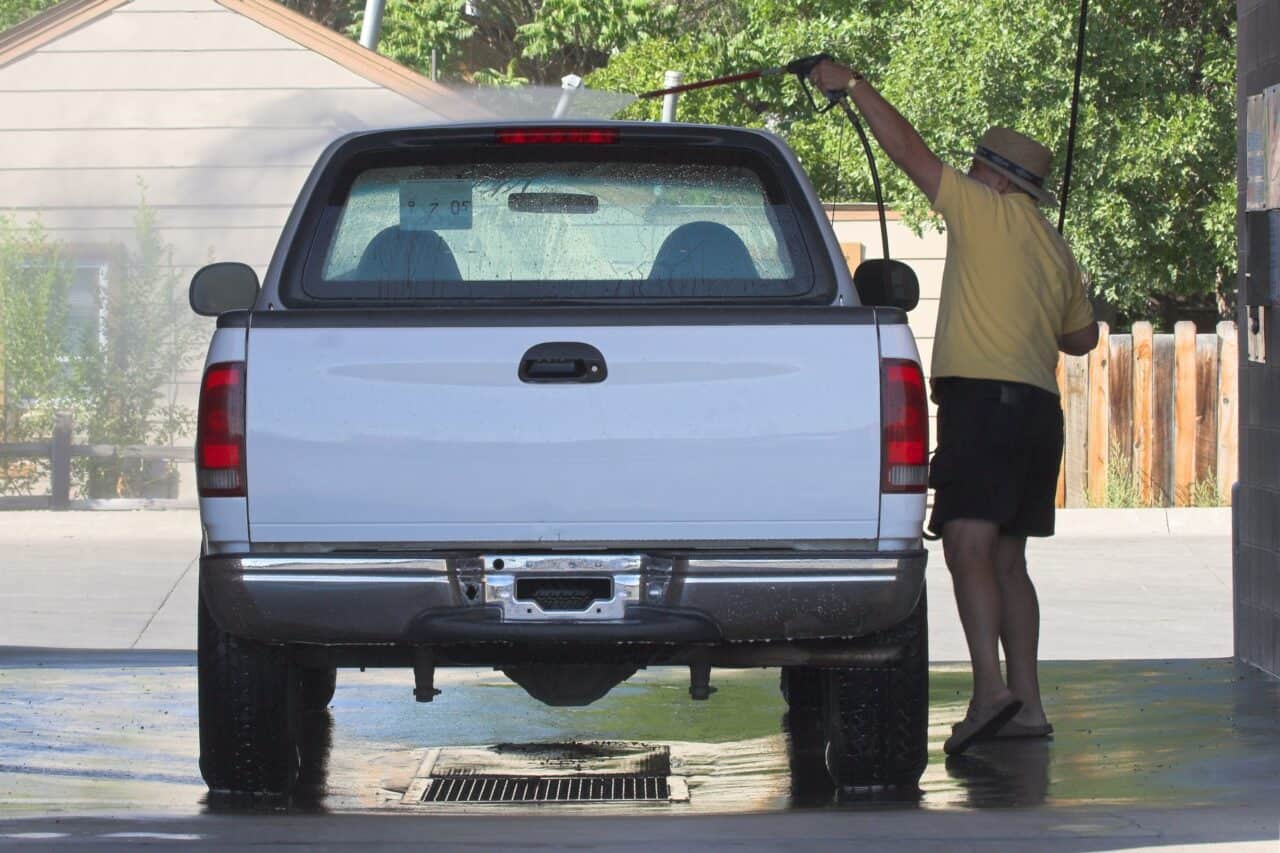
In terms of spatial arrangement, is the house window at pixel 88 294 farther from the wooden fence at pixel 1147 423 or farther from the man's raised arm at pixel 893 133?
the man's raised arm at pixel 893 133

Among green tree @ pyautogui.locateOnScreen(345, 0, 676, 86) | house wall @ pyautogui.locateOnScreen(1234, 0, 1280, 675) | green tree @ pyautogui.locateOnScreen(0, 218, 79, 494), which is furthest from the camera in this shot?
green tree @ pyautogui.locateOnScreen(345, 0, 676, 86)

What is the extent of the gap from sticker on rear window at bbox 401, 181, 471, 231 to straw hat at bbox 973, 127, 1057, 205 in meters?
1.88

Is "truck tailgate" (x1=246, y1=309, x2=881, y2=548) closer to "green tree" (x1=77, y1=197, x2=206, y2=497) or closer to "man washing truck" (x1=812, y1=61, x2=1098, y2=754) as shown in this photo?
"man washing truck" (x1=812, y1=61, x2=1098, y2=754)

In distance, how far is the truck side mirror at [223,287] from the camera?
265 inches

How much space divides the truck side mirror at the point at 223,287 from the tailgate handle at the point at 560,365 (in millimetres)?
1336

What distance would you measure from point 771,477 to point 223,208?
1451 cm

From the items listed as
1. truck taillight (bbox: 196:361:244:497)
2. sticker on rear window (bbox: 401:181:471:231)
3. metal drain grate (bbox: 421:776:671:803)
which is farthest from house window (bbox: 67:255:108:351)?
truck taillight (bbox: 196:361:244:497)

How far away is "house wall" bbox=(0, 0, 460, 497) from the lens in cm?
1947

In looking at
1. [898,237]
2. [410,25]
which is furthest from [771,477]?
[410,25]

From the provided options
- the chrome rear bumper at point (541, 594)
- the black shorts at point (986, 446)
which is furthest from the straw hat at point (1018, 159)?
the chrome rear bumper at point (541, 594)

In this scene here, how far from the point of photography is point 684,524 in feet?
18.6

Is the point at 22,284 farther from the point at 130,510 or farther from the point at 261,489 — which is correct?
the point at 261,489

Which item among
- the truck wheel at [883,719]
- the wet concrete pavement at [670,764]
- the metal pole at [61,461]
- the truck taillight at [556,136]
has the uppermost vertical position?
the truck taillight at [556,136]

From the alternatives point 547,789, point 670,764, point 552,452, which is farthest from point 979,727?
point 552,452
